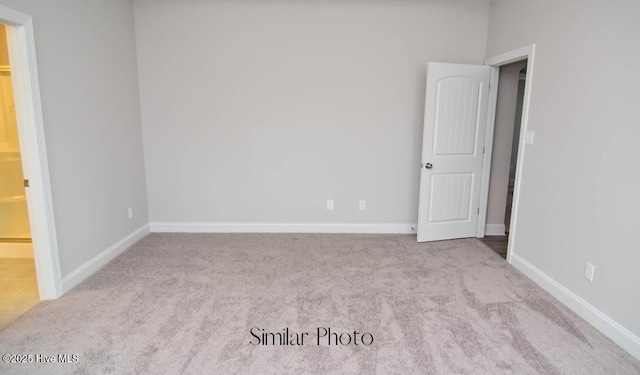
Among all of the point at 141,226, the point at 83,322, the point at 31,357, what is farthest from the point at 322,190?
the point at 31,357

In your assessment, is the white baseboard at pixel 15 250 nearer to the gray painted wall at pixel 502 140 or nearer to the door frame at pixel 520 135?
the door frame at pixel 520 135

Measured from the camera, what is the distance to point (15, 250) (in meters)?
3.51

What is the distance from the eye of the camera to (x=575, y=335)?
7.48ft

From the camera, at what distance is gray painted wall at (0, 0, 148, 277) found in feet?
8.61

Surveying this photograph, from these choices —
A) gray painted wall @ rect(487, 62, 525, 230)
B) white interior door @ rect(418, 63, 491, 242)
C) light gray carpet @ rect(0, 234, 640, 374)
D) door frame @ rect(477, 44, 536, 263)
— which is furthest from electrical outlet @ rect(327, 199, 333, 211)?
gray painted wall @ rect(487, 62, 525, 230)

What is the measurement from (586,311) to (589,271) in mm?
288

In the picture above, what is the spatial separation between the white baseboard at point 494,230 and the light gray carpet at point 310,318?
72 cm

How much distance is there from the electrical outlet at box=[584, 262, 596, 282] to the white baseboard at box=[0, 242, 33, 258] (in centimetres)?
498

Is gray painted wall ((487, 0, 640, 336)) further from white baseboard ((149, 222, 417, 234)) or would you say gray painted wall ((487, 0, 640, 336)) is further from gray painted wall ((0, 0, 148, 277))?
gray painted wall ((0, 0, 148, 277))

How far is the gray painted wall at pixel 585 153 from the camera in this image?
7.09ft

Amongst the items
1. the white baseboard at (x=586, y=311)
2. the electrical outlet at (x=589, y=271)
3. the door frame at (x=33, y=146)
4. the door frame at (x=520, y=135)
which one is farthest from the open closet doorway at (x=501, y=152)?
the door frame at (x=33, y=146)

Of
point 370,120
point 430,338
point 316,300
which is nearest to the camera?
point 430,338

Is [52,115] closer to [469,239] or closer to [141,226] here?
[141,226]

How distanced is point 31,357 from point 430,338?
2.41m
